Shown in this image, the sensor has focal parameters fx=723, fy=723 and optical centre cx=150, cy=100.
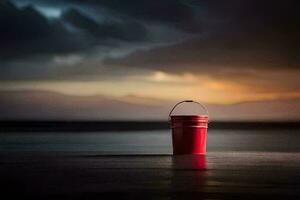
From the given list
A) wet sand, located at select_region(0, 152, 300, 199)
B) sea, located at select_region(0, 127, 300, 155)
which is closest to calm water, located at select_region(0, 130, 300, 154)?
sea, located at select_region(0, 127, 300, 155)

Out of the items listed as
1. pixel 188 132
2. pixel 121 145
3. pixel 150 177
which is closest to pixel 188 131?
pixel 188 132

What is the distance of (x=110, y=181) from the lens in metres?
11.9

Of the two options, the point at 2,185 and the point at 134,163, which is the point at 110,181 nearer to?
the point at 2,185

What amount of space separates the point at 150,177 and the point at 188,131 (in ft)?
16.8

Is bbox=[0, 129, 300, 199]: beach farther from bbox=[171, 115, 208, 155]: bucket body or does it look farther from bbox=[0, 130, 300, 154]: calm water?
bbox=[0, 130, 300, 154]: calm water

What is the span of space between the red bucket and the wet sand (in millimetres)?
435

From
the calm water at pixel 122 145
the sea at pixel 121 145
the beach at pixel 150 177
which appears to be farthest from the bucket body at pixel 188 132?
the calm water at pixel 122 145

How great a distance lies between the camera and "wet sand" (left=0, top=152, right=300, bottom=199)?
399 inches

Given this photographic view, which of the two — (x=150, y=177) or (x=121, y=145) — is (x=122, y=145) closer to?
(x=121, y=145)

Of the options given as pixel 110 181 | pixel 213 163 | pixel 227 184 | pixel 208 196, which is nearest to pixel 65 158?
pixel 213 163

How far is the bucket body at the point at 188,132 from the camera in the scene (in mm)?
17453

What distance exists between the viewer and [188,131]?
17484 mm

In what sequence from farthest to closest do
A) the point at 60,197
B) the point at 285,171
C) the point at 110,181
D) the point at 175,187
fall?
the point at 285,171 → the point at 110,181 → the point at 175,187 → the point at 60,197

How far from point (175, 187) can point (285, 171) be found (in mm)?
3749
